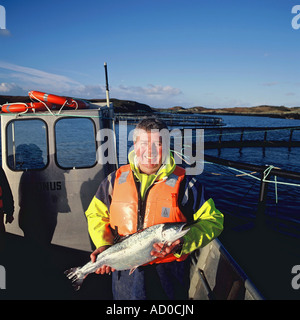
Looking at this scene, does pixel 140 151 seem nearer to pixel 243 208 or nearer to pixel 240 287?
pixel 240 287

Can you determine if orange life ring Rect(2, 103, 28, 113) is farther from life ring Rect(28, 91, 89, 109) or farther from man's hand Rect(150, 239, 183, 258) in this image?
man's hand Rect(150, 239, 183, 258)

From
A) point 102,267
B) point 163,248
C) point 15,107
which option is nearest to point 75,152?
point 15,107

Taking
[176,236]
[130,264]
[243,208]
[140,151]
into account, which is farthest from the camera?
[243,208]

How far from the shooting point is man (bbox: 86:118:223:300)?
2.43 metres

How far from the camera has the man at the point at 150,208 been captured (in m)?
2.43

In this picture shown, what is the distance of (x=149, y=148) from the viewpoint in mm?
2404

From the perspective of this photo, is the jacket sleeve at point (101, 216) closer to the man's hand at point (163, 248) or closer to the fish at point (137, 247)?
the fish at point (137, 247)

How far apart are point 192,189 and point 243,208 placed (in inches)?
408

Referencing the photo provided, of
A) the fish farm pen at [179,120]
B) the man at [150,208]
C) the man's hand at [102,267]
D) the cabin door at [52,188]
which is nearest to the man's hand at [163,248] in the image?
the man at [150,208]

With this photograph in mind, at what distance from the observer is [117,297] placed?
9.02ft

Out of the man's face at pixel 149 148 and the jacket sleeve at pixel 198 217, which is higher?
the man's face at pixel 149 148

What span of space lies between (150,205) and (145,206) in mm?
67
